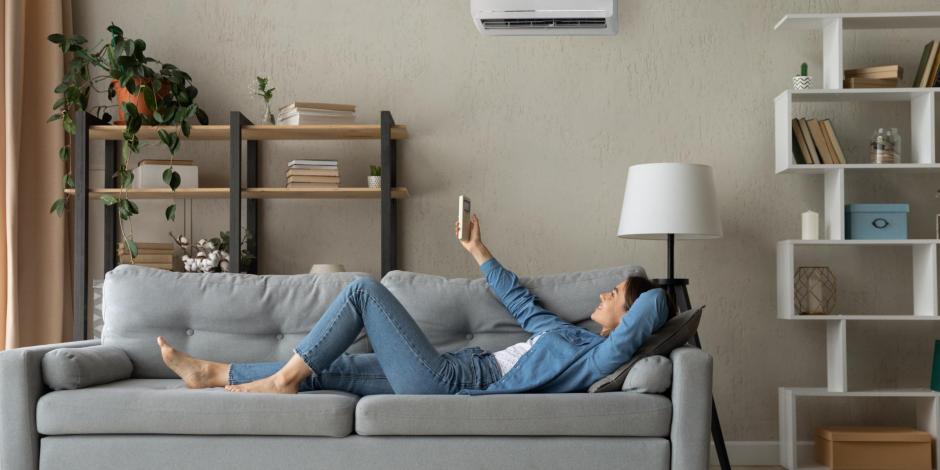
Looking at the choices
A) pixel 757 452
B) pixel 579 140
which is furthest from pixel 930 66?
pixel 757 452

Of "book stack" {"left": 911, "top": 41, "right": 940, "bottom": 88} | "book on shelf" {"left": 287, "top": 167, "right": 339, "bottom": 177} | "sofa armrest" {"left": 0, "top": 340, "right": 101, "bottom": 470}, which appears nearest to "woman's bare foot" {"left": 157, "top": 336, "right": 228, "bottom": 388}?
"sofa armrest" {"left": 0, "top": 340, "right": 101, "bottom": 470}

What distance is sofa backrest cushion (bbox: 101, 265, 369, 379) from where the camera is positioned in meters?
3.43

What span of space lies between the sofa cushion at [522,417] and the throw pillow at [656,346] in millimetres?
94

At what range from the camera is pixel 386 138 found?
4.14 meters

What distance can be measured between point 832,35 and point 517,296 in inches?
76.0

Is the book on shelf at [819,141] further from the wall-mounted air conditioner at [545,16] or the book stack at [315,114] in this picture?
the book stack at [315,114]

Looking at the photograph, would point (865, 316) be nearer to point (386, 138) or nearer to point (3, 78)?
point (386, 138)

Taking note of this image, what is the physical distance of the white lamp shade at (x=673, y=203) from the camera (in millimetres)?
3799

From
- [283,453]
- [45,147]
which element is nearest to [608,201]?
[283,453]

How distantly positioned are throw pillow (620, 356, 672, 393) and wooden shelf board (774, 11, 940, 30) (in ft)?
6.45

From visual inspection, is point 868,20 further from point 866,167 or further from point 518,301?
point 518,301

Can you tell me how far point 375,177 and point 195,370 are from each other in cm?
137

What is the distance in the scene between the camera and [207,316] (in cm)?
346

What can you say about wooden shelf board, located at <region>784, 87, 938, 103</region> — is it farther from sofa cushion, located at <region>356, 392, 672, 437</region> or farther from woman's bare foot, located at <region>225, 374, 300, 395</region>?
woman's bare foot, located at <region>225, 374, 300, 395</region>
